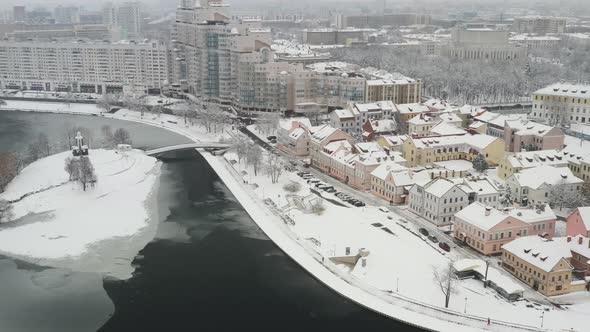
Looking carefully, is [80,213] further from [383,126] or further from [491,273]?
[383,126]

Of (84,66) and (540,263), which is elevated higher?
(84,66)

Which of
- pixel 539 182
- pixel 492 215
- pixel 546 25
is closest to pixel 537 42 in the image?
pixel 546 25

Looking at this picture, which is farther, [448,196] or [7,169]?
[7,169]

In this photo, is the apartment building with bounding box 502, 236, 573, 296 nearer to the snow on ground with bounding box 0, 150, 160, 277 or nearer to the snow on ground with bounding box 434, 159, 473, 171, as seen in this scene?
the snow on ground with bounding box 434, 159, 473, 171

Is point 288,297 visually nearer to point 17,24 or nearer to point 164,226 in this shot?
point 164,226

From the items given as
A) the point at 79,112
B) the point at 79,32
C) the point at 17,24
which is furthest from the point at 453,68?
the point at 17,24

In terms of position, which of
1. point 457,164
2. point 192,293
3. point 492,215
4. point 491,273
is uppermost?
point 492,215

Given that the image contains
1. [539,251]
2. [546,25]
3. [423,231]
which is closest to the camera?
[539,251]
